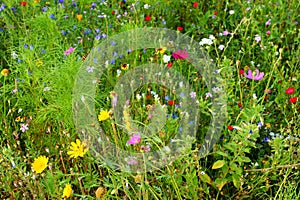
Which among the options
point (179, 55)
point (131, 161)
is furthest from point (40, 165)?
point (179, 55)

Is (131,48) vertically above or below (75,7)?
below

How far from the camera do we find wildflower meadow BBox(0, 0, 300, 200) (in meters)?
1.90

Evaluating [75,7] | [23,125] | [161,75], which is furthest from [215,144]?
[75,7]

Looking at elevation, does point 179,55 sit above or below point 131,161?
above

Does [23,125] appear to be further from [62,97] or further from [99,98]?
[99,98]

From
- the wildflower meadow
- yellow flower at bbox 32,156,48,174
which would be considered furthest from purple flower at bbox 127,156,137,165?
yellow flower at bbox 32,156,48,174

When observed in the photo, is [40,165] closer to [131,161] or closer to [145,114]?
[131,161]

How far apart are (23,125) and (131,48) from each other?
0.83 meters

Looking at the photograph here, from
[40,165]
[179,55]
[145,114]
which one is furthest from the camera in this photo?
[179,55]

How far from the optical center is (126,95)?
7.80 ft

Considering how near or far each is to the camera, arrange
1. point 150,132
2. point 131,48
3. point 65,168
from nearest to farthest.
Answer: point 150,132 < point 65,168 < point 131,48

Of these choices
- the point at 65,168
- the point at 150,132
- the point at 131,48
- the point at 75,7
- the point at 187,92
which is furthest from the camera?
the point at 75,7

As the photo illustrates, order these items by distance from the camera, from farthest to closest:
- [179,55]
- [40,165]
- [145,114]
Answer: [179,55]
[145,114]
[40,165]

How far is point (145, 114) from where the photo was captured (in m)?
2.24
